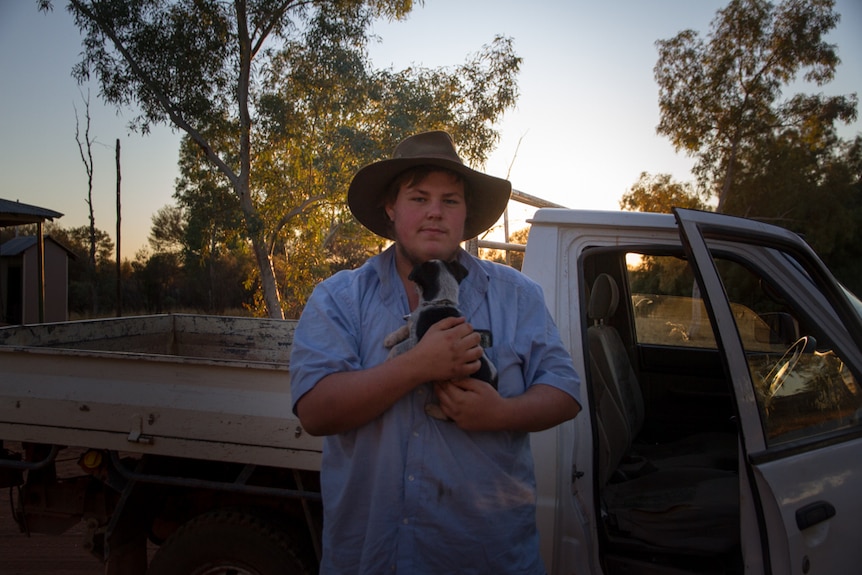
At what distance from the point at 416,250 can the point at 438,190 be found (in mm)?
191

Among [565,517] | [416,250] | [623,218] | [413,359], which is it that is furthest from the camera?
[623,218]

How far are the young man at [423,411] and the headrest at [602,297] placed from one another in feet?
4.22

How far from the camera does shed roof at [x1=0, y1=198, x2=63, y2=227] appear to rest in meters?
12.2

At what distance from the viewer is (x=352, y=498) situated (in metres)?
1.54

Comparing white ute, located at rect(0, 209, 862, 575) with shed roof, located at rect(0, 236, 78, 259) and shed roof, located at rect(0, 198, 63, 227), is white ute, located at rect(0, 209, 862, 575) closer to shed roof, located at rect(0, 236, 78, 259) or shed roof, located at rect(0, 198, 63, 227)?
shed roof, located at rect(0, 198, 63, 227)

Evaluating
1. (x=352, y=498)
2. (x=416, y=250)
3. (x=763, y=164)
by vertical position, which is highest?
(x=763, y=164)

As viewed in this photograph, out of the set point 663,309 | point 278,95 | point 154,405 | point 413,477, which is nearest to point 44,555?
point 154,405

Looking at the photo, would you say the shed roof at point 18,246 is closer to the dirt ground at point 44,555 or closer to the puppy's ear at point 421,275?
the dirt ground at point 44,555

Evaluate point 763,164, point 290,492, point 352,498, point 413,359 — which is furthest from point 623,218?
point 763,164

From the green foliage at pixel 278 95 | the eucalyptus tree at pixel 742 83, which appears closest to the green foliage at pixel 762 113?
the eucalyptus tree at pixel 742 83

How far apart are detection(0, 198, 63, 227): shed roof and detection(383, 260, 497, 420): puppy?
534 inches

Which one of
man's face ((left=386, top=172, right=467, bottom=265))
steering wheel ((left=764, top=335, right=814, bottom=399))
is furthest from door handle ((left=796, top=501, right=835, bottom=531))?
man's face ((left=386, top=172, right=467, bottom=265))

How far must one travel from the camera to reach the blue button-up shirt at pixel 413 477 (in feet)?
4.96

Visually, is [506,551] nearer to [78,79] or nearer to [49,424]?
[49,424]
